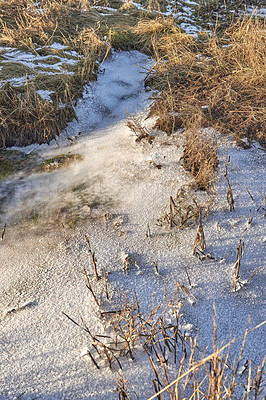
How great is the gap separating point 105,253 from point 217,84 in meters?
2.57

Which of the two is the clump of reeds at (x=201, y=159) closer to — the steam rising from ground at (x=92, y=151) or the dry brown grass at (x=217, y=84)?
the dry brown grass at (x=217, y=84)

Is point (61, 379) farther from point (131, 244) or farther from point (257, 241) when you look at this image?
point (257, 241)

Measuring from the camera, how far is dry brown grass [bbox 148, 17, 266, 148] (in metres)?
3.46

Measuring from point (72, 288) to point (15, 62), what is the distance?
11.0ft

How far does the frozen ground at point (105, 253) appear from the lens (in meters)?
1.75

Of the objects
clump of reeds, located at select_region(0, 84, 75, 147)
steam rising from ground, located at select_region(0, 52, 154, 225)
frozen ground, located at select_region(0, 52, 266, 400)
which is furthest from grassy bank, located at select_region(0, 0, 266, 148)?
frozen ground, located at select_region(0, 52, 266, 400)

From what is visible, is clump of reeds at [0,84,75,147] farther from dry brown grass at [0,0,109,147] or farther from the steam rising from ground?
the steam rising from ground

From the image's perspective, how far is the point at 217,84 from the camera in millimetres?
3854

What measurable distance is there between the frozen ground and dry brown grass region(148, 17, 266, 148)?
31 cm

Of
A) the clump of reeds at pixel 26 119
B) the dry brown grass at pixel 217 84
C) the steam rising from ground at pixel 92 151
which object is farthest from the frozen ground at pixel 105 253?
the dry brown grass at pixel 217 84

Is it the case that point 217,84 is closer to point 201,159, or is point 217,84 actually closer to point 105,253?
point 201,159

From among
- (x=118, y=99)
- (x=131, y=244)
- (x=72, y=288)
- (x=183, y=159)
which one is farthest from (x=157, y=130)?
(x=72, y=288)

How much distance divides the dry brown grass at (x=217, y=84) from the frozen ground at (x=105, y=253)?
308 mm

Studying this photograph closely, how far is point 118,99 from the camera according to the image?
4246 mm
